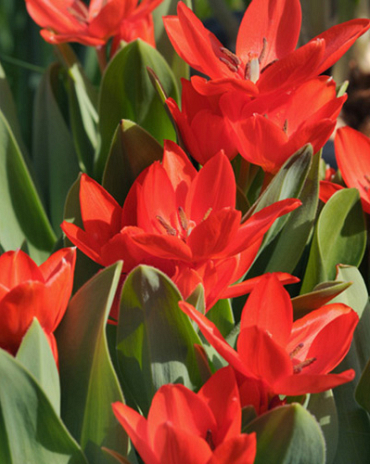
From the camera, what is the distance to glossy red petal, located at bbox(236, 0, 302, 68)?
557 millimetres

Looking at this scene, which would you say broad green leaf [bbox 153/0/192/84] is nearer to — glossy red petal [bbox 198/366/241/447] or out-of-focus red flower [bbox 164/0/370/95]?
out-of-focus red flower [bbox 164/0/370/95]

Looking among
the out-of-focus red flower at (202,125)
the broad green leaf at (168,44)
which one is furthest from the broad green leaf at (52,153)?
the out-of-focus red flower at (202,125)

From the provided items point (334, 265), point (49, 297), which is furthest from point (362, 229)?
point (49, 297)

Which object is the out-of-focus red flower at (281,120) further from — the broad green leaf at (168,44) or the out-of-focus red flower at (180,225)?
the broad green leaf at (168,44)

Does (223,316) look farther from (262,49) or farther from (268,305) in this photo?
(262,49)

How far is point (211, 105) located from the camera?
1.73 feet

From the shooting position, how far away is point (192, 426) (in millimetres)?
366

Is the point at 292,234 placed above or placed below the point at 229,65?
below

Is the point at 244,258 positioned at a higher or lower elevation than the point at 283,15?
lower

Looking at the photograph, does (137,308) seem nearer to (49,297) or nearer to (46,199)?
(49,297)

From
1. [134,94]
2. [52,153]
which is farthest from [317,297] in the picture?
[52,153]

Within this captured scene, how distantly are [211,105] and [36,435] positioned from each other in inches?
11.3

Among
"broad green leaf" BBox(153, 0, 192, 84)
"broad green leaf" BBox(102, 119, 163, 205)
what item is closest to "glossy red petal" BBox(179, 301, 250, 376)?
"broad green leaf" BBox(102, 119, 163, 205)

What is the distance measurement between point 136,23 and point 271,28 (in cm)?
20
